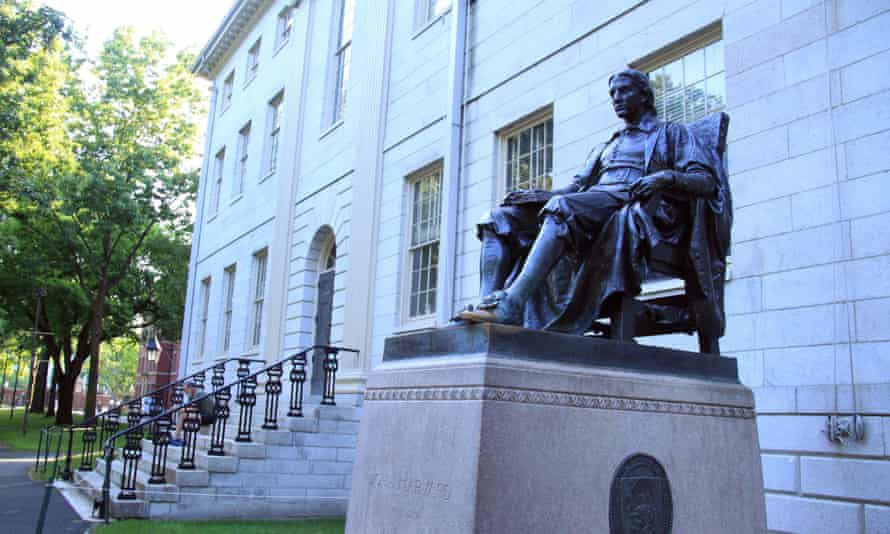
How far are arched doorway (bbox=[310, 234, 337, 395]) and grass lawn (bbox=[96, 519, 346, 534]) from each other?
19.3 ft

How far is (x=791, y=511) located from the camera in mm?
6199

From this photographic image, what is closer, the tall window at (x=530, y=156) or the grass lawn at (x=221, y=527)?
the grass lawn at (x=221, y=527)

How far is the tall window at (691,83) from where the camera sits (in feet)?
25.8

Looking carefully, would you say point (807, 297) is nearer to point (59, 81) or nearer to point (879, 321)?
point (879, 321)

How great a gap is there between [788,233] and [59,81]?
21.7m

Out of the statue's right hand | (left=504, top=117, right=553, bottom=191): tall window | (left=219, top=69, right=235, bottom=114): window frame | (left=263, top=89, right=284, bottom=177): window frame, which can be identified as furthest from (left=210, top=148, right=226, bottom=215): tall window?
the statue's right hand

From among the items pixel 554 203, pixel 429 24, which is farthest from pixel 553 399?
pixel 429 24

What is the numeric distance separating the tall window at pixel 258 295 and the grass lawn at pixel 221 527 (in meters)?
9.49

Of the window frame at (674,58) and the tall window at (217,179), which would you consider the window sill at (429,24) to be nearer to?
the window frame at (674,58)

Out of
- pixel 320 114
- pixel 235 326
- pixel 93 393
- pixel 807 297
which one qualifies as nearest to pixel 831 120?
pixel 807 297

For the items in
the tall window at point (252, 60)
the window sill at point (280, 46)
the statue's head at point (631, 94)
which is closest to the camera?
the statue's head at point (631, 94)

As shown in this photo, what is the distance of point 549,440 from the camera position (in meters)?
3.90

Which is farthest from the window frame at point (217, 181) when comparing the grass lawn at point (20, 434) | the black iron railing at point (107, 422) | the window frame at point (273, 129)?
the grass lawn at point (20, 434)

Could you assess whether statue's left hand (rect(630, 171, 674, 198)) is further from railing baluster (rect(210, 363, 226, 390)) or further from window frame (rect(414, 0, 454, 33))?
railing baluster (rect(210, 363, 226, 390))
